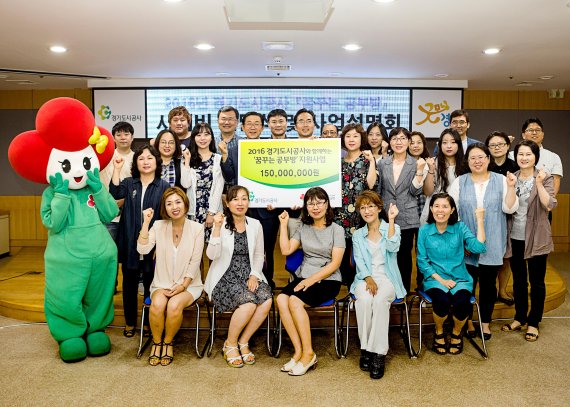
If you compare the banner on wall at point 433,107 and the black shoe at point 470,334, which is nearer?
the black shoe at point 470,334

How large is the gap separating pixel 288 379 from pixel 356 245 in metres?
1.07

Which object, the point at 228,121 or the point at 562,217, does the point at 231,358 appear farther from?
the point at 562,217

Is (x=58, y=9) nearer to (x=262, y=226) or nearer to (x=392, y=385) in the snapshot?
(x=262, y=226)

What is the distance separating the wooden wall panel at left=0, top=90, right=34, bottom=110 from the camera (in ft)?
27.3

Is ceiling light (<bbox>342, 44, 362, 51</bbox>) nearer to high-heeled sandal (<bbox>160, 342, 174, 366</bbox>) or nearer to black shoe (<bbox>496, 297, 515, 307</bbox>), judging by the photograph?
black shoe (<bbox>496, 297, 515, 307</bbox>)

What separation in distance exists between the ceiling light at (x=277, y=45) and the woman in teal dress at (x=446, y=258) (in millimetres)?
2276

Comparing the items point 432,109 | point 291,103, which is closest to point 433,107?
point 432,109

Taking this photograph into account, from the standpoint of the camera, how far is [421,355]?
3.96 meters

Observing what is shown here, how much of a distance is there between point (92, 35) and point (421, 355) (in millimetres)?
3921

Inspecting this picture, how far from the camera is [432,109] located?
758 centimetres

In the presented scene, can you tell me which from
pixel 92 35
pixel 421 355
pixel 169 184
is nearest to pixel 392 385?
pixel 421 355

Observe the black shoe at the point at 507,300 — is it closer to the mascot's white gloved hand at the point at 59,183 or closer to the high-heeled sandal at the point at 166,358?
the high-heeled sandal at the point at 166,358

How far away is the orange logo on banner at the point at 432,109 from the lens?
24.8 ft

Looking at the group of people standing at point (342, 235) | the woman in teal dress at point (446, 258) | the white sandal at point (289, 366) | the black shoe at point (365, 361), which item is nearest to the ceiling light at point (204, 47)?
the group of people standing at point (342, 235)
